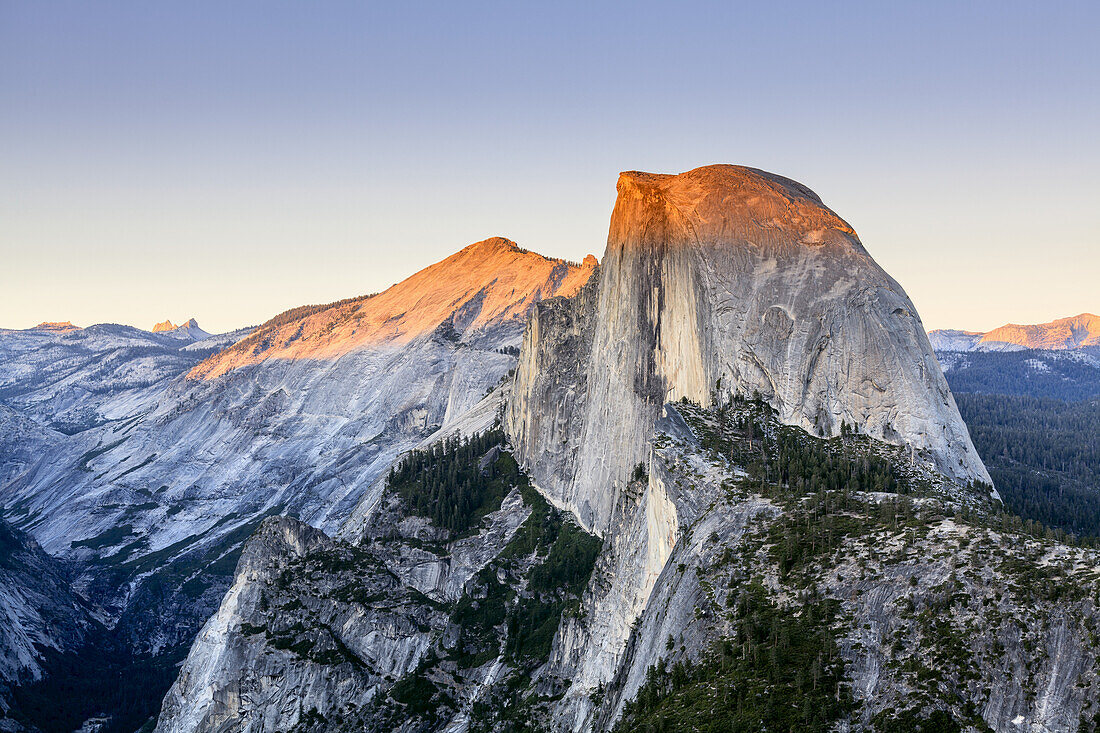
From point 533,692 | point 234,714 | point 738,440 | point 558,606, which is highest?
point 738,440

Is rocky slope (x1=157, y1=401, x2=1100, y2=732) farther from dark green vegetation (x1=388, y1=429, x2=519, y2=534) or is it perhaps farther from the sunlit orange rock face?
the sunlit orange rock face

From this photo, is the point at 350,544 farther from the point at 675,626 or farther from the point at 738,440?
the point at 675,626

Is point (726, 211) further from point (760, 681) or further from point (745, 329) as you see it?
Answer: point (760, 681)

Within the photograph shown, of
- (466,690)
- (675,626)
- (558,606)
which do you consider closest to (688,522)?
(675,626)

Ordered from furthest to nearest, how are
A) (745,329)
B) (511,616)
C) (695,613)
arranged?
(511,616) → (745,329) → (695,613)

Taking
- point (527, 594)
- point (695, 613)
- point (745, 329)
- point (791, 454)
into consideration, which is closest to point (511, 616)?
point (527, 594)

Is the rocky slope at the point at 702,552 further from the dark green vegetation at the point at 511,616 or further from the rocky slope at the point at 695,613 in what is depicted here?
the dark green vegetation at the point at 511,616

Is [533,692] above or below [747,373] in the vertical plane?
below
